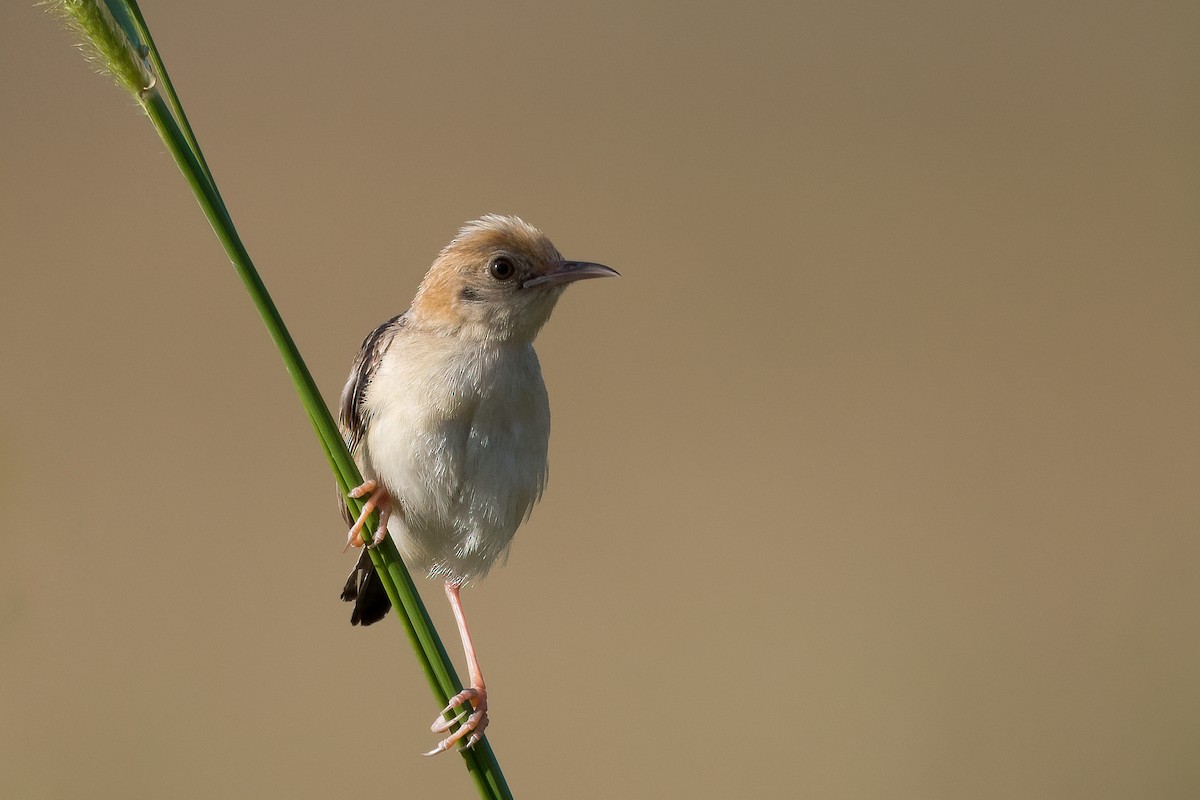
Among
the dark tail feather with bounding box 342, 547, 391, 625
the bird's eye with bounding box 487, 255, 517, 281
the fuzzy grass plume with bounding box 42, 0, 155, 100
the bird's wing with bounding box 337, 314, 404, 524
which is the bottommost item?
the dark tail feather with bounding box 342, 547, 391, 625

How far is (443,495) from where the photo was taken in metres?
2.08

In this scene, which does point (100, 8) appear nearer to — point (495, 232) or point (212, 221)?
point (212, 221)

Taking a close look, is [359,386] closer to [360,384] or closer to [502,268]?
[360,384]

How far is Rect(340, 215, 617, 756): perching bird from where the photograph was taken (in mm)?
2010

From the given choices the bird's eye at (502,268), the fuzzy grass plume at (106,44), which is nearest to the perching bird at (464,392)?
the bird's eye at (502,268)

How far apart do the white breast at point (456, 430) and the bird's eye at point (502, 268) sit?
0.14 meters

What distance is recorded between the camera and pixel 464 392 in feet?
6.58

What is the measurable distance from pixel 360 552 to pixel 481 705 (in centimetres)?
43

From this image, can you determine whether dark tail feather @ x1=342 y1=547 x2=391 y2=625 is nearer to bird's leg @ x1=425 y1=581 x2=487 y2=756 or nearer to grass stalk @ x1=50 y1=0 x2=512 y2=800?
bird's leg @ x1=425 y1=581 x2=487 y2=756

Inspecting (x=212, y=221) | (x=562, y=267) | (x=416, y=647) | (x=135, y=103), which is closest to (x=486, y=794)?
(x=416, y=647)

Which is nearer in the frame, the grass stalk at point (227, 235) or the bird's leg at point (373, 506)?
the grass stalk at point (227, 235)

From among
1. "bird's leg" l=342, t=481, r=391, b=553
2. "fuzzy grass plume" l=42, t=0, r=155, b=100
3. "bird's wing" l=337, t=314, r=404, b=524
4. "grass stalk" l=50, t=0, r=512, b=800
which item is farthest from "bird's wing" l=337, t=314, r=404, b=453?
"fuzzy grass plume" l=42, t=0, r=155, b=100

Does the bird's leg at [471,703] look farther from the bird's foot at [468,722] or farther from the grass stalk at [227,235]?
the grass stalk at [227,235]

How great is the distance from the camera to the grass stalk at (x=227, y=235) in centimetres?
85
